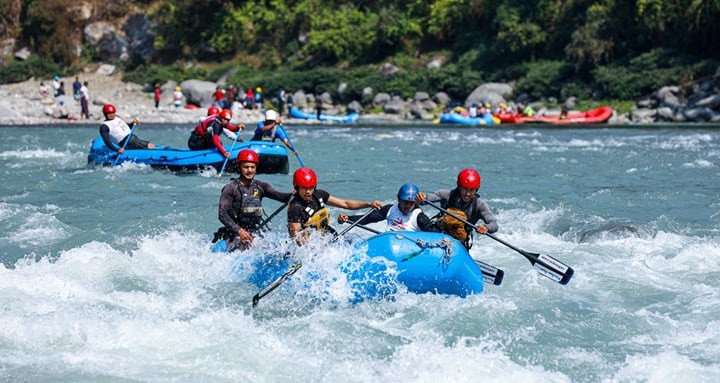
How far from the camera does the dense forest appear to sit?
31.1m

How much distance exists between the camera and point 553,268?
7.14m

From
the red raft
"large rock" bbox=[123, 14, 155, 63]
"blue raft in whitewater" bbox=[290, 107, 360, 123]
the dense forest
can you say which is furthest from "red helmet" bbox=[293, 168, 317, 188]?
"large rock" bbox=[123, 14, 155, 63]

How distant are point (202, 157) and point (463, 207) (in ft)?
26.4

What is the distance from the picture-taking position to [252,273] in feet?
24.6

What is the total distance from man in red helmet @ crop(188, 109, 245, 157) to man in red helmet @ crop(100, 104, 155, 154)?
0.87 meters

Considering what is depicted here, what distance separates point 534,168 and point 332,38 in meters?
25.6

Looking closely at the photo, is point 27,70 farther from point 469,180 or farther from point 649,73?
point 469,180

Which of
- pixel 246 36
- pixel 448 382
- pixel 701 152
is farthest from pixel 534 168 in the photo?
pixel 246 36

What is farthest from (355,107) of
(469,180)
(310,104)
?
(469,180)

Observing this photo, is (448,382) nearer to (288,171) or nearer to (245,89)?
(288,171)

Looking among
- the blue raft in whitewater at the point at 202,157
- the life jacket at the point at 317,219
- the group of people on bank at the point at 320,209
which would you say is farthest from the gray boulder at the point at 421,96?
the life jacket at the point at 317,219

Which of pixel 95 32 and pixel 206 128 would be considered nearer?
pixel 206 128

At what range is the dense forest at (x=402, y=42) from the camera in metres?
31.1

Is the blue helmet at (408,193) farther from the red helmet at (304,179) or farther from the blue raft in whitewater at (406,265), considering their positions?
the red helmet at (304,179)
